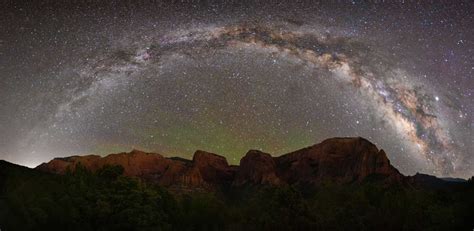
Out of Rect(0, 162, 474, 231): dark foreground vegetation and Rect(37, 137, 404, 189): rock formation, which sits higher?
Rect(37, 137, 404, 189): rock formation

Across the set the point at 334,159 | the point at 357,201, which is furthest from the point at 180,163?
the point at 357,201

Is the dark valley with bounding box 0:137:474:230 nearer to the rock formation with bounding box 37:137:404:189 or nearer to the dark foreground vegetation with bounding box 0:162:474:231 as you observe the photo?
the dark foreground vegetation with bounding box 0:162:474:231

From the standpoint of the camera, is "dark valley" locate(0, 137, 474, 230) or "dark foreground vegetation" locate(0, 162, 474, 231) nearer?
"dark foreground vegetation" locate(0, 162, 474, 231)

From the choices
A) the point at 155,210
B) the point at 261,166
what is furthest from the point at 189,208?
the point at 261,166

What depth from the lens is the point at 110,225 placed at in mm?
44531

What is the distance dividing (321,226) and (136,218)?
1780 centimetres

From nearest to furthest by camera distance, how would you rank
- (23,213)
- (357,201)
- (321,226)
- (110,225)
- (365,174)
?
(23,213)
(110,225)
(321,226)
(357,201)
(365,174)

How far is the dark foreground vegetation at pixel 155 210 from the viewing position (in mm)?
43125

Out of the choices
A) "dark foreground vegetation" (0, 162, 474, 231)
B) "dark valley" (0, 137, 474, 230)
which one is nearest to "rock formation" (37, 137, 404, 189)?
"dark valley" (0, 137, 474, 230)

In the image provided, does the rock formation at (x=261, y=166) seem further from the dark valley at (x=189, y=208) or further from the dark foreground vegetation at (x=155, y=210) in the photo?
the dark foreground vegetation at (x=155, y=210)

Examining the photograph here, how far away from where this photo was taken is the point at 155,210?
49.7 m

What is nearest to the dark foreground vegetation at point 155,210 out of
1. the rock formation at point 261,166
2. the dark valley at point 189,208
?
the dark valley at point 189,208

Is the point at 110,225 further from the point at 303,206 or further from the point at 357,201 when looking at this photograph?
the point at 357,201

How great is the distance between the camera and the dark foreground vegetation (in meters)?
43.1
